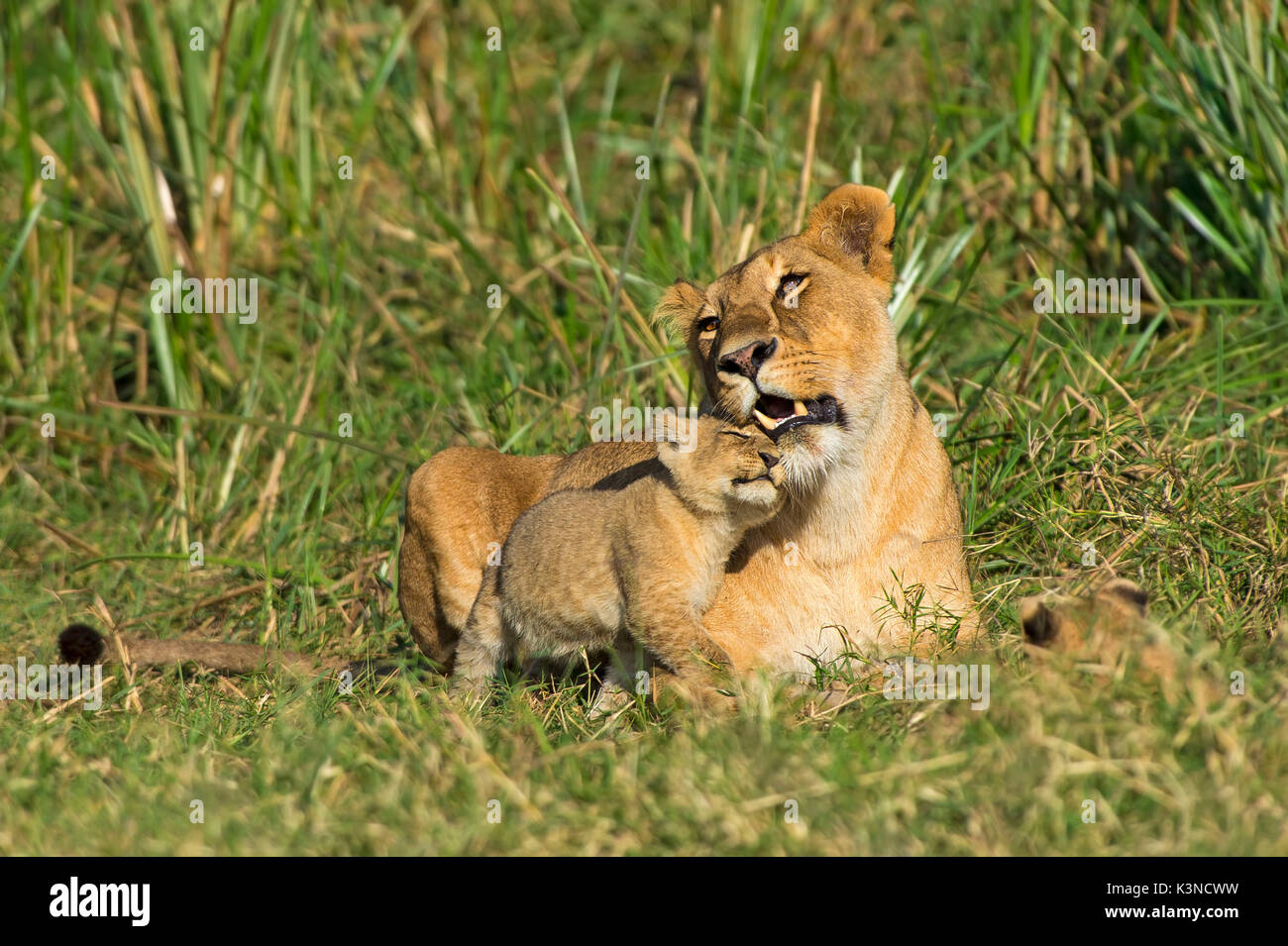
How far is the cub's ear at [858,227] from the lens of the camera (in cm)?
456

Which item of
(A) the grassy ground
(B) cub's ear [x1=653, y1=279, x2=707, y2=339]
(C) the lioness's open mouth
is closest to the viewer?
(A) the grassy ground

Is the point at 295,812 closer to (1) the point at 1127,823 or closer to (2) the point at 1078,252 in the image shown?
(1) the point at 1127,823

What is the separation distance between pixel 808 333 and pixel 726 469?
47 centimetres

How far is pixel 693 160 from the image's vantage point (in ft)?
23.4

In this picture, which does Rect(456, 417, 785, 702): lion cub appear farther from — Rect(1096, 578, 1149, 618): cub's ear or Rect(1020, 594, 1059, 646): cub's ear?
Rect(1096, 578, 1149, 618): cub's ear

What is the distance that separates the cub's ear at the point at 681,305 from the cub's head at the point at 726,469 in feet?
1.93

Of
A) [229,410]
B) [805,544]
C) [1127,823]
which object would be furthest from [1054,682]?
[229,410]

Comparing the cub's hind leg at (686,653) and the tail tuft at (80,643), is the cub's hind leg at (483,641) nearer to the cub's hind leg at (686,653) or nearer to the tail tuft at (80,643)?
the cub's hind leg at (686,653)

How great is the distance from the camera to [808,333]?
166 inches

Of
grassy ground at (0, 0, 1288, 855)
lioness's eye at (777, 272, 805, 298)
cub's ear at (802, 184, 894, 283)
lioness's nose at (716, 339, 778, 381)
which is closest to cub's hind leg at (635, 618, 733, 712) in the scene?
grassy ground at (0, 0, 1288, 855)

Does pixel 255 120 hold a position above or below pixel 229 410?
above

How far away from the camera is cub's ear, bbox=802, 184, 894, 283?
4559 millimetres

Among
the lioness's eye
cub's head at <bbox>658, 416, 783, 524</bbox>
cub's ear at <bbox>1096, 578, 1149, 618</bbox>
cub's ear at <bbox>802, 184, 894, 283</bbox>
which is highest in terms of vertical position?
cub's ear at <bbox>802, 184, 894, 283</bbox>

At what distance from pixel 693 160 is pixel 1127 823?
4.53 m
